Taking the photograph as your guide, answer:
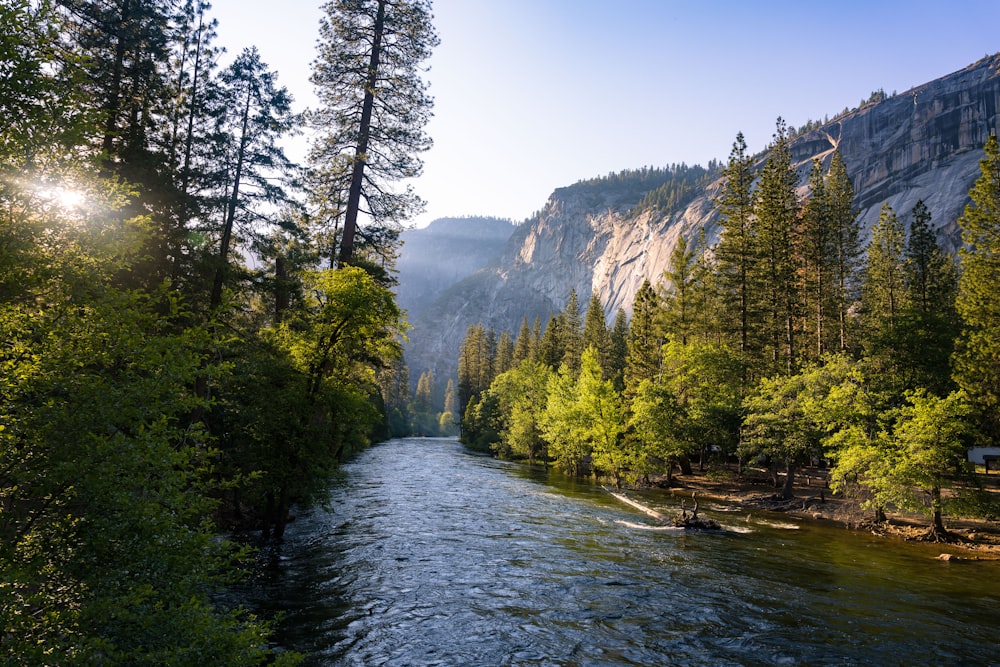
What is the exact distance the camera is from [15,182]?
22.0 feet

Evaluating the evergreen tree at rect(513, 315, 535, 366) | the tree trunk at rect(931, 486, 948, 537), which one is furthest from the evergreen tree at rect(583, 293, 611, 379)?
the tree trunk at rect(931, 486, 948, 537)

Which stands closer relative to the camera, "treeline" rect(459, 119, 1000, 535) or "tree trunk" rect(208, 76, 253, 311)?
"tree trunk" rect(208, 76, 253, 311)

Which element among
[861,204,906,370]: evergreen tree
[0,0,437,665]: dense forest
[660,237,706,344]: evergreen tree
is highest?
[861,204,906,370]: evergreen tree

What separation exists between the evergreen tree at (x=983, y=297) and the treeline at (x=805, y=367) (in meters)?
0.09

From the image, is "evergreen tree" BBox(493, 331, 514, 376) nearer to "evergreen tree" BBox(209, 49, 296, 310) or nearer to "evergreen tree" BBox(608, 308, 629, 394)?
"evergreen tree" BBox(608, 308, 629, 394)

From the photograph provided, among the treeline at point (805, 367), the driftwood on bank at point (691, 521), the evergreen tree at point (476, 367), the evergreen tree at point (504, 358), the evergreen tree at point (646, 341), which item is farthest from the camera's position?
the evergreen tree at point (476, 367)

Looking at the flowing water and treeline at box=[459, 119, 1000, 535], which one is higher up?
treeline at box=[459, 119, 1000, 535]

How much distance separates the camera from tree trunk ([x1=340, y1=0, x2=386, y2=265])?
19969mm

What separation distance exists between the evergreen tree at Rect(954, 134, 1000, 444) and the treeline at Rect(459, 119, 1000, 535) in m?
0.09

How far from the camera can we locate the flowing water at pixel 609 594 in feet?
37.9

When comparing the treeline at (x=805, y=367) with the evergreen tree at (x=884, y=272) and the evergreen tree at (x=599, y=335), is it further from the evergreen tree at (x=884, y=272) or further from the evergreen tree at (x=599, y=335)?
the evergreen tree at (x=599, y=335)

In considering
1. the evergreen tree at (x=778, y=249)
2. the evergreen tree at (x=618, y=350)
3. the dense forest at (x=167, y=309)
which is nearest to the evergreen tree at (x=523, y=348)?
the evergreen tree at (x=618, y=350)

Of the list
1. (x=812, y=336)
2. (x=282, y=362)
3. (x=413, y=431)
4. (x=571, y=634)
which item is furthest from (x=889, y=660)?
(x=413, y=431)

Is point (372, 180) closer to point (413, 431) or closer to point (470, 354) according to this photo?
point (470, 354)
